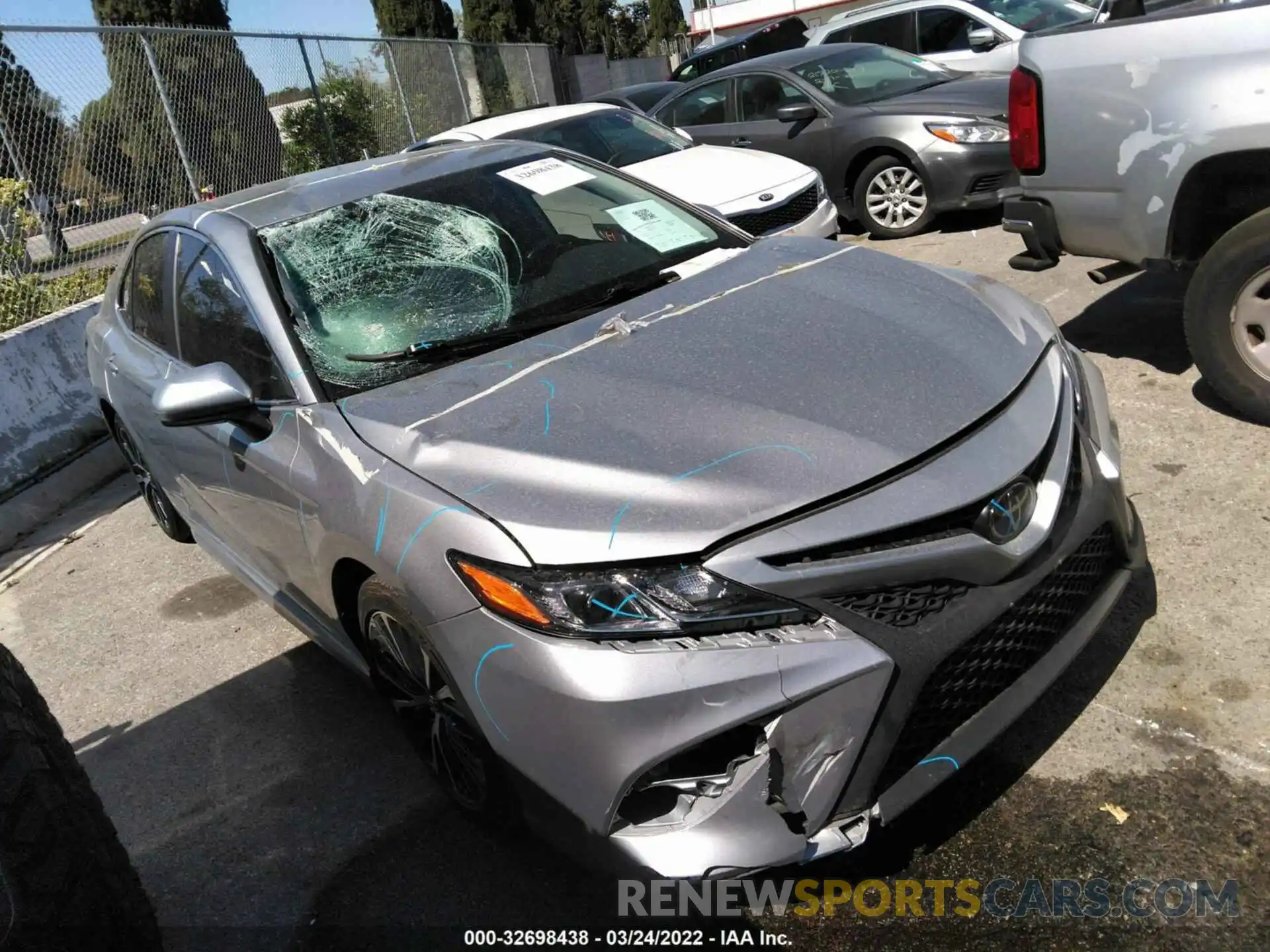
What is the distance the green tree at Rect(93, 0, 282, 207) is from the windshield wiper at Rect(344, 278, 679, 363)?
7.76 metres

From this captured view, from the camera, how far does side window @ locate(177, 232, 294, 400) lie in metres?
2.96

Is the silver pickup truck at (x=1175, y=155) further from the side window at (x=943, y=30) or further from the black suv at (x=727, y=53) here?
the black suv at (x=727, y=53)

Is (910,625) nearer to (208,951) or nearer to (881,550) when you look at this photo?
(881,550)

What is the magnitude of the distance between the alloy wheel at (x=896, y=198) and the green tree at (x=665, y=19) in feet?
169

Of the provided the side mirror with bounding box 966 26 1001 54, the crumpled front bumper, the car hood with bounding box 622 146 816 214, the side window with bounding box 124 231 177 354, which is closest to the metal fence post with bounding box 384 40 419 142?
the side mirror with bounding box 966 26 1001 54

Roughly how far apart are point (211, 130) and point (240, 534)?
8907mm

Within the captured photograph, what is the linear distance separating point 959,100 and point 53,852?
24.8ft

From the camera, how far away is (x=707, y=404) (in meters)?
2.34

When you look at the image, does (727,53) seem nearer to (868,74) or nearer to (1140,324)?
(868,74)

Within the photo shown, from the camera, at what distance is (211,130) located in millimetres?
10812

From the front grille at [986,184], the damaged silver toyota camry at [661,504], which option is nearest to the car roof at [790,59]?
the front grille at [986,184]

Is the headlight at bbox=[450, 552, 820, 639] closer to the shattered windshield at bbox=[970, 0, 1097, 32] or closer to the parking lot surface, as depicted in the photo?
the parking lot surface

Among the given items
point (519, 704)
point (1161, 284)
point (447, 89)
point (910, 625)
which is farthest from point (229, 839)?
point (447, 89)

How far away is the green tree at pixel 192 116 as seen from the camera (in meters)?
9.30
